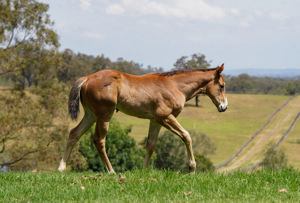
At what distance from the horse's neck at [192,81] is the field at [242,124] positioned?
4942 centimetres

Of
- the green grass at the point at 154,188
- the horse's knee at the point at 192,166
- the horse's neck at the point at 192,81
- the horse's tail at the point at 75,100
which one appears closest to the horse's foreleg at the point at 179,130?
the horse's knee at the point at 192,166

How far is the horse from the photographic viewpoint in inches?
268

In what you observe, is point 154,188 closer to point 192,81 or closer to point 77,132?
point 77,132

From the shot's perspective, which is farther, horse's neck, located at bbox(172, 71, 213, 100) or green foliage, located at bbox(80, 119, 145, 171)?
green foliage, located at bbox(80, 119, 145, 171)

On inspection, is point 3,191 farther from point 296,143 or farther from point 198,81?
point 296,143

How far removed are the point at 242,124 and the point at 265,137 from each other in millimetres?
12049

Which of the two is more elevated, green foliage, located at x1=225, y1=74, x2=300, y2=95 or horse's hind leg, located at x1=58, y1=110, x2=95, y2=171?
green foliage, located at x1=225, y1=74, x2=300, y2=95

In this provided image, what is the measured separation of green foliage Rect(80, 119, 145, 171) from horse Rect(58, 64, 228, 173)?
26.2 m

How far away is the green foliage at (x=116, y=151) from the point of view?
3462 centimetres

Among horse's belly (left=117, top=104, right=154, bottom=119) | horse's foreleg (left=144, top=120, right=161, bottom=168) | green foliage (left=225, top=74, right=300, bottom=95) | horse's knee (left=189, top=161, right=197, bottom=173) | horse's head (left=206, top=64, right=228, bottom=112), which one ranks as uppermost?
green foliage (left=225, top=74, right=300, bottom=95)

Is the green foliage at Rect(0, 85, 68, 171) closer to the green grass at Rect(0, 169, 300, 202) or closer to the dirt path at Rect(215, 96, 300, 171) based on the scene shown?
the green grass at Rect(0, 169, 300, 202)

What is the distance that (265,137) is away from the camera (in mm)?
72500

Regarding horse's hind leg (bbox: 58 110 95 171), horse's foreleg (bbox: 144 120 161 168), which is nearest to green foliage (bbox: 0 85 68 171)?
horse's hind leg (bbox: 58 110 95 171)

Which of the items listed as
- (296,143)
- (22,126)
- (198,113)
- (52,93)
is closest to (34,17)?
(52,93)
